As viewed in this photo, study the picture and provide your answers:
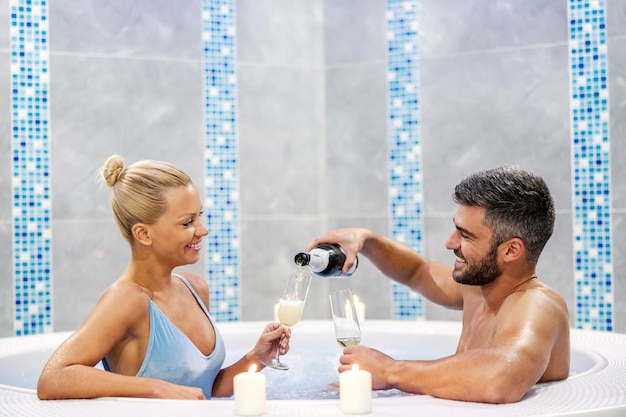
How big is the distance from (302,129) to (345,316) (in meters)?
2.73

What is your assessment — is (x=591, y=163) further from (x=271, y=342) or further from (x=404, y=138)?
(x=271, y=342)

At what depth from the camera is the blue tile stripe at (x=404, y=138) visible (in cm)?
449

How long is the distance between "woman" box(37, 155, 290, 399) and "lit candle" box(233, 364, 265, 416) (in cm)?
32

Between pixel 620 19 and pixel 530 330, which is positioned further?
pixel 620 19

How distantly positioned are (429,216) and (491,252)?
2334 mm

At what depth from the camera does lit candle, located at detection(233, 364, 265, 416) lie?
1.64 meters

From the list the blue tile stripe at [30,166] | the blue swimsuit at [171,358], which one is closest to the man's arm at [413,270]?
the blue swimsuit at [171,358]

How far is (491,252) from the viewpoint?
2.14 meters

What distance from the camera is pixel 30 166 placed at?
4023mm

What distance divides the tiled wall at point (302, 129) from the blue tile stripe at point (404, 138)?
0.4 inches

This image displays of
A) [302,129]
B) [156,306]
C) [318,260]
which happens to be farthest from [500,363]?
[302,129]

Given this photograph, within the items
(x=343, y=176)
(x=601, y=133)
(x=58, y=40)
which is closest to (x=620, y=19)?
(x=601, y=133)

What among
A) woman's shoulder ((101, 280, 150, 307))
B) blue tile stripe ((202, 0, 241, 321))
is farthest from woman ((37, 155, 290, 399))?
blue tile stripe ((202, 0, 241, 321))

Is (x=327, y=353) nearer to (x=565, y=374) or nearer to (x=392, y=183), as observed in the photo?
(x=565, y=374)
